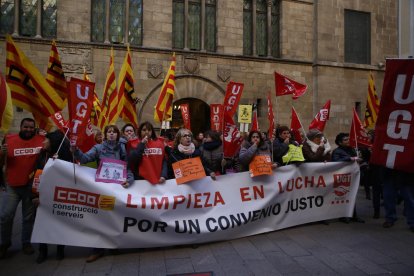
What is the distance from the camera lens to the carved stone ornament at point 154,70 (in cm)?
1379

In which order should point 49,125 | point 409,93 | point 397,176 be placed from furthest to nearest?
1. point 397,176
2. point 49,125
3. point 409,93

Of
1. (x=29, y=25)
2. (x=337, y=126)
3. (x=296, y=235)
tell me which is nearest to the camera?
(x=296, y=235)

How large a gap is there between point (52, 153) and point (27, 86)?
1011 millimetres

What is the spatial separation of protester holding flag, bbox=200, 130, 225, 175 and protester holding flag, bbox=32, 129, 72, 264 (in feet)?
7.56

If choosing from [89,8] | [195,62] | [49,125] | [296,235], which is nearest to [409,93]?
[296,235]

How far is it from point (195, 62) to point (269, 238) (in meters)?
9.98

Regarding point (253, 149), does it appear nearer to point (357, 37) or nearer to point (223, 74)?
point (223, 74)

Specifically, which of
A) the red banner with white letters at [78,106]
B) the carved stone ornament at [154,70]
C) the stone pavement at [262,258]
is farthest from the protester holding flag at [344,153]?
the carved stone ornament at [154,70]

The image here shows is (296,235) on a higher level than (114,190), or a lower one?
lower

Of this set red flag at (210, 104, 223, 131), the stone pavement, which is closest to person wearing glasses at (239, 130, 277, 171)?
the stone pavement

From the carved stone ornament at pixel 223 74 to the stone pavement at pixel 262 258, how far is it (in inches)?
381

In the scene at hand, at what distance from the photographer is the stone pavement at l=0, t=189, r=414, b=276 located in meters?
4.39

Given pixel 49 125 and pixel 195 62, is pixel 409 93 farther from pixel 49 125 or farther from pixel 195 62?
pixel 195 62

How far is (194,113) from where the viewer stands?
16781 mm
